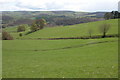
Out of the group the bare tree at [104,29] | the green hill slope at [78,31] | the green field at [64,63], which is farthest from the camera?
the green hill slope at [78,31]

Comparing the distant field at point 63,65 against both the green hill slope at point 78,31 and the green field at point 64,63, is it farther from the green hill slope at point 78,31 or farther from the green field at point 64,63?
the green hill slope at point 78,31

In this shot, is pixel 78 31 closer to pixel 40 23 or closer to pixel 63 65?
pixel 40 23

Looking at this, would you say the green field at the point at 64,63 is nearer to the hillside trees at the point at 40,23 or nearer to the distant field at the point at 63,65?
the distant field at the point at 63,65

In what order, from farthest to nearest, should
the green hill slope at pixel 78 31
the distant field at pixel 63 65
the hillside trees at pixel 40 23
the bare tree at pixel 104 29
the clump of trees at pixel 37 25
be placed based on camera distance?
the hillside trees at pixel 40 23 → the clump of trees at pixel 37 25 → the green hill slope at pixel 78 31 → the bare tree at pixel 104 29 → the distant field at pixel 63 65

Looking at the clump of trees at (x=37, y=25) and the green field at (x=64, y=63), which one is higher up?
the clump of trees at (x=37, y=25)

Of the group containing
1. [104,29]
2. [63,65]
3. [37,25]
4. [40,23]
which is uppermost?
[40,23]

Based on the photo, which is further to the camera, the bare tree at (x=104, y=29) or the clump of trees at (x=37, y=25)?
the clump of trees at (x=37, y=25)

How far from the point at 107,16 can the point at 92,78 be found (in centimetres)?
13160

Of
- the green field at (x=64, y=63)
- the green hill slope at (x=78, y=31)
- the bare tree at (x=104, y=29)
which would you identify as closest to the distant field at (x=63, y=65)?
the green field at (x=64, y=63)

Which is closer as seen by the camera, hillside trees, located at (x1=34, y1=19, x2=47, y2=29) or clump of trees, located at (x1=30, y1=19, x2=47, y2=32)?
clump of trees, located at (x1=30, y1=19, x2=47, y2=32)

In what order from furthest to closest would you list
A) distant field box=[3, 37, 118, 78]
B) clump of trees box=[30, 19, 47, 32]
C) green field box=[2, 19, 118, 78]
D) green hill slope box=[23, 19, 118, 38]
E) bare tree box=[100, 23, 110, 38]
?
clump of trees box=[30, 19, 47, 32]
green hill slope box=[23, 19, 118, 38]
bare tree box=[100, 23, 110, 38]
green field box=[2, 19, 118, 78]
distant field box=[3, 37, 118, 78]

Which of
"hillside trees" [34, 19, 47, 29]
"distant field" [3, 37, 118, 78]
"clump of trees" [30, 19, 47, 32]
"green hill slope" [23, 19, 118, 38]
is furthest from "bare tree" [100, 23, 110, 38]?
"hillside trees" [34, 19, 47, 29]

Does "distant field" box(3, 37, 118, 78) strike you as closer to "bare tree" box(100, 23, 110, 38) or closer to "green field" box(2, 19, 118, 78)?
"green field" box(2, 19, 118, 78)

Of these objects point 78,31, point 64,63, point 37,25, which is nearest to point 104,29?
point 78,31
